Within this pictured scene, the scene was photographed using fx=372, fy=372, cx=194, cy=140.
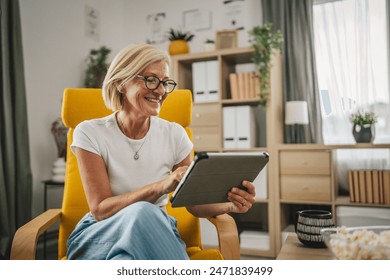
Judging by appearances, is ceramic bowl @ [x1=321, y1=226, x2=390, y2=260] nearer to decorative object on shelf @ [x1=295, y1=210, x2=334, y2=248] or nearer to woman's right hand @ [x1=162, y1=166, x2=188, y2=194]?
decorative object on shelf @ [x1=295, y1=210, x2=334, y2=248]

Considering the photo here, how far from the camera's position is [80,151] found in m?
0.95

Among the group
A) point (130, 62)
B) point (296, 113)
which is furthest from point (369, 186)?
point (130, 62)

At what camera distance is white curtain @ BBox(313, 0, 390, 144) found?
1827 millimetres

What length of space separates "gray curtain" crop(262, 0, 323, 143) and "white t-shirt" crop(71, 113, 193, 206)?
1342mm

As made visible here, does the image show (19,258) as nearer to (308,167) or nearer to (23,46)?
(23,46)

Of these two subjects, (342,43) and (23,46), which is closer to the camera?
(23,46)

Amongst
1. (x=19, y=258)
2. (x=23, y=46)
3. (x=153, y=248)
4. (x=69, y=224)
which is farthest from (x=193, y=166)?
(x=23, y=46)

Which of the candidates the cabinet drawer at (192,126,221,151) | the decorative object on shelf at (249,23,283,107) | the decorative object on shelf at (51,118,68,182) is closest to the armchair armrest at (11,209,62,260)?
the decorative object on shelf at (51,118,68,182)

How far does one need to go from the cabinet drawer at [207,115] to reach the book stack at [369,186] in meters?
0.81

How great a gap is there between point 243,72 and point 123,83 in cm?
139

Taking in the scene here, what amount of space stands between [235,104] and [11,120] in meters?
1.28

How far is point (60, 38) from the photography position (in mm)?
1900

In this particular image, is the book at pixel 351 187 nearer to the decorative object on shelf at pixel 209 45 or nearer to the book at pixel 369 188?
the book at pixel 369 188

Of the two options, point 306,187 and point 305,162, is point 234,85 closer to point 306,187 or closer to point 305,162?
point 305,162
